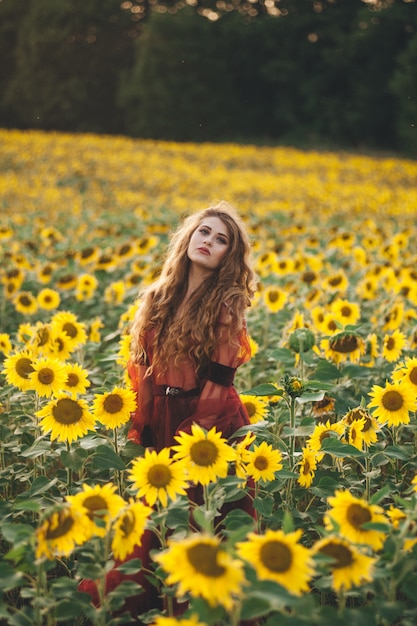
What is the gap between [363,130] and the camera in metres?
26.8

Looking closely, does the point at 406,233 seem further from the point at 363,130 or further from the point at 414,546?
the point at 363,130

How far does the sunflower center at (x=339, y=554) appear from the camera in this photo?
4.88 feet

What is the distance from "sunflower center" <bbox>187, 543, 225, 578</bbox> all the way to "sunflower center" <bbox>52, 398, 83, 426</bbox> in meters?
0.97

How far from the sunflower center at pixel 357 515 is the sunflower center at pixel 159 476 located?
0.47 meters

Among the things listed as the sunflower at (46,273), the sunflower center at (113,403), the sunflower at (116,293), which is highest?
the sunflower center at (113,403)

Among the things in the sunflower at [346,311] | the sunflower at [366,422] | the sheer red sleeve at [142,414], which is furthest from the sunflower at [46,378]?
the sunflower at [346,311]

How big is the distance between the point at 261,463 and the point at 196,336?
581 mm

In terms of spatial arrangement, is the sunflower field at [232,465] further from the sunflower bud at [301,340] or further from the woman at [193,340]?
the woman at [193,340]

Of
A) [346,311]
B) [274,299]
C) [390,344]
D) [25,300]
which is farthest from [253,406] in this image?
[25,300]

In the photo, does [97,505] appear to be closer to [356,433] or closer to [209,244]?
[356,433]

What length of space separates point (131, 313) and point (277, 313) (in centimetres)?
125

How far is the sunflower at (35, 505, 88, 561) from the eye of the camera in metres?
1.55

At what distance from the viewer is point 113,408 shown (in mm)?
2328

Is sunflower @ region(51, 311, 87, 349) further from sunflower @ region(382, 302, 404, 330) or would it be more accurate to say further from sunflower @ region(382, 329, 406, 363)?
sunflower @ region(382, 302, 404, 330)
